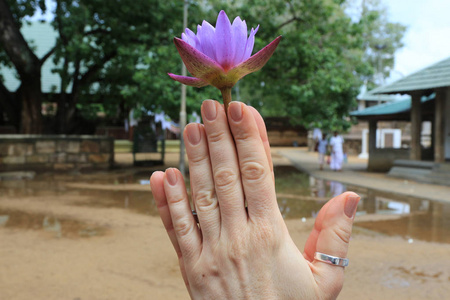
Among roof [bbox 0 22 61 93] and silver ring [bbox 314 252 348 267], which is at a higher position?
roof [bbox 0 22 61 93]

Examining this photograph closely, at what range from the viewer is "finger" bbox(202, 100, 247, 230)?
1.01 meters

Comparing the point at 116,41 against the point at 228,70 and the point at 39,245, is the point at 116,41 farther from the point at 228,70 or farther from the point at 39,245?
the point at 228,70

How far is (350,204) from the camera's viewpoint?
3.99ft

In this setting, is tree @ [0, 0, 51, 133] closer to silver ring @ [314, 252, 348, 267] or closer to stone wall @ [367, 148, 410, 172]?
stone wall @ [367, 148, 410, 172]

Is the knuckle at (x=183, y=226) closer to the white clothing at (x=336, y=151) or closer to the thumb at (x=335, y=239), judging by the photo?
the thumb at (x=335, y=239)

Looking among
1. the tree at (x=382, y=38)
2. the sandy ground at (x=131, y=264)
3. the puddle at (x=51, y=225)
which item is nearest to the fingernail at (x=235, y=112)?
the sandy ground at (x=131, y=264)

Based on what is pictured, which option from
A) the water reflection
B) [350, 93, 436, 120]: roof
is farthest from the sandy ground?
[350, 93, 436, 120]: roof

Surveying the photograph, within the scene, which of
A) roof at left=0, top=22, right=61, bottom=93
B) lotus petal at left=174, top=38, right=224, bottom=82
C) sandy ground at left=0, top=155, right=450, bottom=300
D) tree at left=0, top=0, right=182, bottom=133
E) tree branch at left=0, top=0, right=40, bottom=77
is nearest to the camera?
lotus petal at left=174, top=38, right=224, bottom=82

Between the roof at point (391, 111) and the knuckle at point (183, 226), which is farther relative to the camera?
the roof at point (391, 111)

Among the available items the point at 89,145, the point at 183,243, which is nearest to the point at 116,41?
the point at 89,145

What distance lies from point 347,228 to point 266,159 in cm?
37

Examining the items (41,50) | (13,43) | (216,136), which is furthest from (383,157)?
(41,50)

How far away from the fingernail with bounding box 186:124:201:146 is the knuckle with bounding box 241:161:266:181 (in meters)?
0.13

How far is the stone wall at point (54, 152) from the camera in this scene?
45.4 feet
